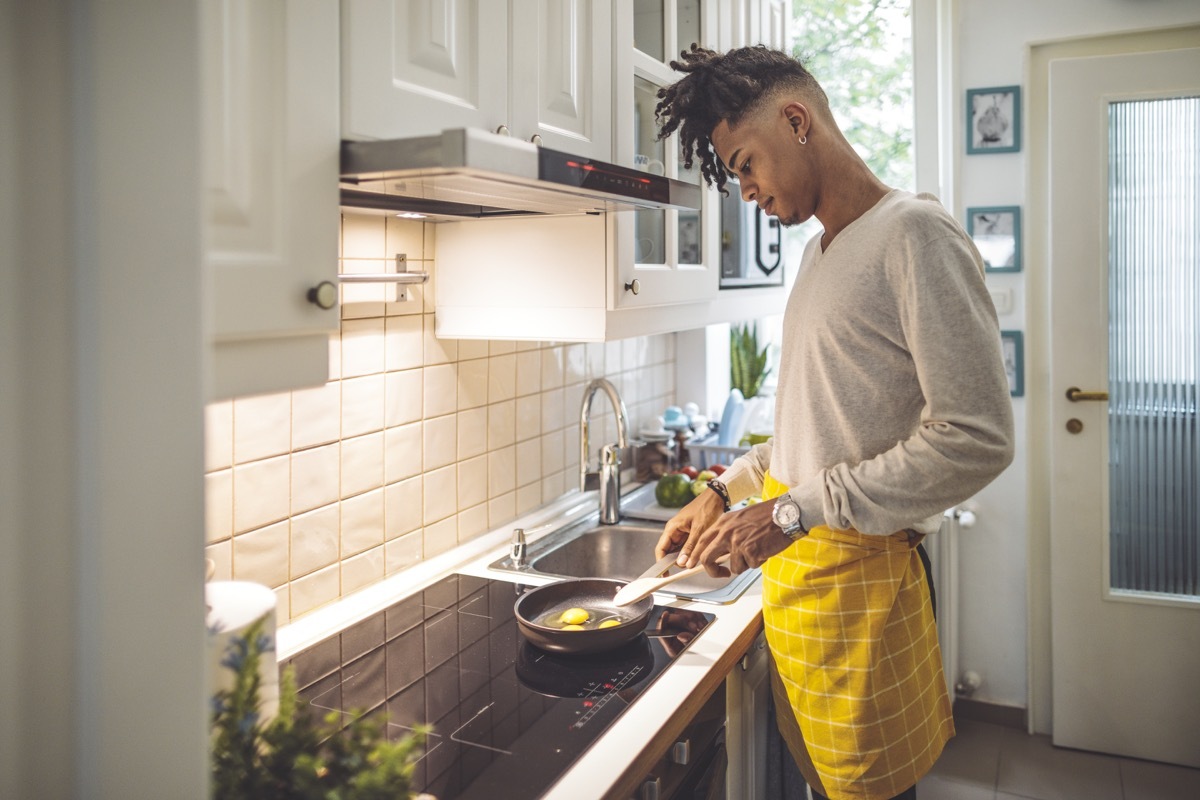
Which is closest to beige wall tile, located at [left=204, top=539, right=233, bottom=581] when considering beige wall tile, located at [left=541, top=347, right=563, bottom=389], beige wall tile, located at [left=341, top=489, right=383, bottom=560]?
beige wall tile, located at [left=341, top=489, right=383, bottom=560]

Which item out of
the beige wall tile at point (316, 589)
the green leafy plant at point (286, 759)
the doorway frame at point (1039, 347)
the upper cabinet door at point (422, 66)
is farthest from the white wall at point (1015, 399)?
the green leafy plant at point (286, 759)

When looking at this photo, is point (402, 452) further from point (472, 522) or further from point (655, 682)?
point (655, 682)

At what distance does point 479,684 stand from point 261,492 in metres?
0.45

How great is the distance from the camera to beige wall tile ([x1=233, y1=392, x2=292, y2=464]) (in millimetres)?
1308

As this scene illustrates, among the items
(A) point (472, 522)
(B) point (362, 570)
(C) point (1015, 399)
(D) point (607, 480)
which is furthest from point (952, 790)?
(B) point (362, 570)

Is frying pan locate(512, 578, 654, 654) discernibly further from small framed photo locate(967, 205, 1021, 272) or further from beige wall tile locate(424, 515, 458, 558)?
small framed photo locate(967, 205, 1021, 272)

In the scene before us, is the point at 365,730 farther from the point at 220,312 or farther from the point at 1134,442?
the point at 1134,442

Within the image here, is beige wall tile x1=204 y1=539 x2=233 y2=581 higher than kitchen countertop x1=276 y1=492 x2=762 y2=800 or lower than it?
higher

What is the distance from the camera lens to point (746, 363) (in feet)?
10.1

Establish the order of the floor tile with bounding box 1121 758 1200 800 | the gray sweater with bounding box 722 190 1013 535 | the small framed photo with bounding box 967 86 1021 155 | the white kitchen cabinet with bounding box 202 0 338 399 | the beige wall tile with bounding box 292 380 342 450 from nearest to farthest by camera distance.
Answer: the white kitchen cabinet with bounding box 202 0 338 399 < the gray sweater with bounding box 722 190 1013 535 < the beige wall tile with bounding box 292 380 342 450 < the floor tile with bounding box 1121 758 1200 800 < the small framed photo with bounding box 967 86 1021 155

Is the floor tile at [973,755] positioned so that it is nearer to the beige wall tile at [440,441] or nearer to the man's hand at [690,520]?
the man's hand at [690,520]

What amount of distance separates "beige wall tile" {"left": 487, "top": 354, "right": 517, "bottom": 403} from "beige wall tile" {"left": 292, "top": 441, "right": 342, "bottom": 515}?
0.47m

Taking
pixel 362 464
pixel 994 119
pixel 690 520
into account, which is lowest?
pixel 690 520

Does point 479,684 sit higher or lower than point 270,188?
lower
